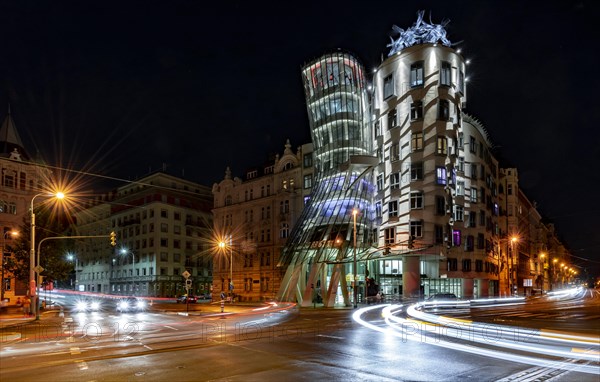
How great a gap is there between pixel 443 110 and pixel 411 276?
61.8 feet

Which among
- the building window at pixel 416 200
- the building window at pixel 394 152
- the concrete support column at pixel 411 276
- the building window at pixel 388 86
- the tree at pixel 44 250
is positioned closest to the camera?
the concrete support column at pixel 411 276

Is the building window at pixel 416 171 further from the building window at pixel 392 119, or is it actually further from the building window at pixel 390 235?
the building window at pixel 390 235

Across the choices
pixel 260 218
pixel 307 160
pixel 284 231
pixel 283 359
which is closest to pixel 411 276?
pixel 284 231

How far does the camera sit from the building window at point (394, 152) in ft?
189

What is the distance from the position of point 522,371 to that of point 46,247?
54.5 meters

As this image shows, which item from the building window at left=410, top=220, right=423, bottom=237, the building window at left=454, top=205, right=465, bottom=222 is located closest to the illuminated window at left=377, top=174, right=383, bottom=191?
the building window at left=410, top=220, right=423, bottom=237

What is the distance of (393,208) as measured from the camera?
56.8 metres

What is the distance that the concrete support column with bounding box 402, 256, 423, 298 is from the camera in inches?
2084

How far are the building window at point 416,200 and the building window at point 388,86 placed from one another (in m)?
12.5

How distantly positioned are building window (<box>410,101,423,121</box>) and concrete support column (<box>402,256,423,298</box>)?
1569cm

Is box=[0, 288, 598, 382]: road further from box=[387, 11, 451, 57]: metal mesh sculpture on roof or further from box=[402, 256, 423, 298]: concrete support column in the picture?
box=[387, 11, 451, 57]: metal mesh sculpture on roof

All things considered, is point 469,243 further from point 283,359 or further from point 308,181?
point 283,359

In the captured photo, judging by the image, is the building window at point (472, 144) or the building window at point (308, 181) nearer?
the building window at point (472, 144)

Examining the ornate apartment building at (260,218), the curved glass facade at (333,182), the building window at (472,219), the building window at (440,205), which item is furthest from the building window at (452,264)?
the ornate apartment building at (260,218)
